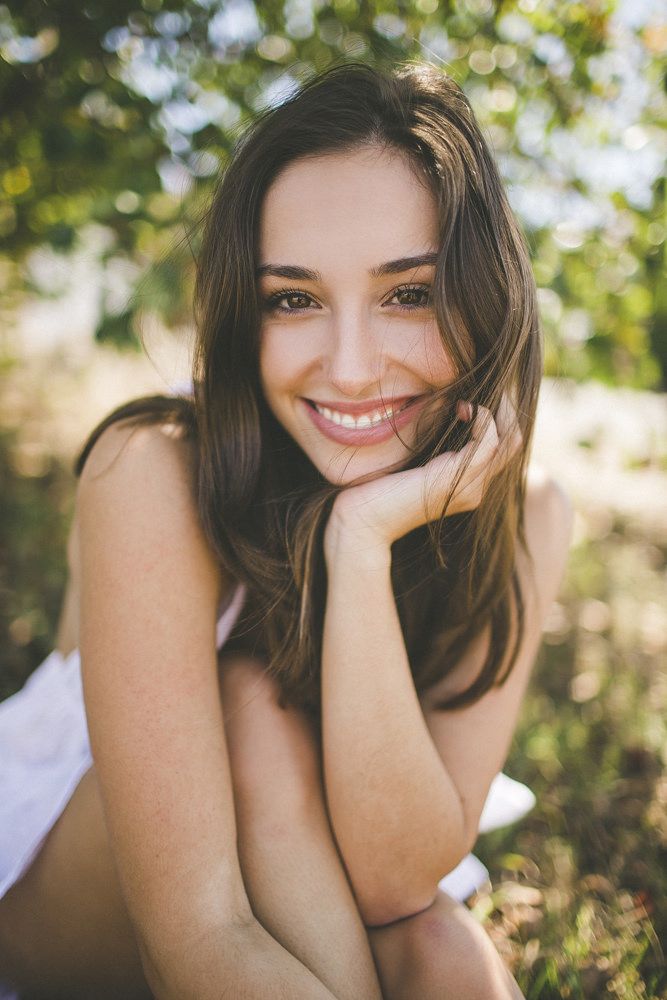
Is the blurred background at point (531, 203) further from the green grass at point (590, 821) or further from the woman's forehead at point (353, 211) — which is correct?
the woman's forehead at point (353, 211)

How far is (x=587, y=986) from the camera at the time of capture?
200 centimetres

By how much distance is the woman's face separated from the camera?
1.65 m

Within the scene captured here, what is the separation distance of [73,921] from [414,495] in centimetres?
124

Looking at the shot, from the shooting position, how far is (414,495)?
1.80m

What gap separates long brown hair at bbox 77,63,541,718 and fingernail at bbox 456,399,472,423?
18 millimetres

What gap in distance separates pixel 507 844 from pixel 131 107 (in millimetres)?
2788

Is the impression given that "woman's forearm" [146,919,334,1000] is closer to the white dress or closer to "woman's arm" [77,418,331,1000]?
"woman's arm" [77,418,331,1000]

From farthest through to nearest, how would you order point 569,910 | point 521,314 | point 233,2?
point 233,2 → point 569,910 → point 521,314

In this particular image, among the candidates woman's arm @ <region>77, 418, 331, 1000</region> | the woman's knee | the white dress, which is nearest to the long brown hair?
woman's arm @ <region>77, 418, 331, 1000</region>

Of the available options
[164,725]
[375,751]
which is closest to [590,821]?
[375,751]

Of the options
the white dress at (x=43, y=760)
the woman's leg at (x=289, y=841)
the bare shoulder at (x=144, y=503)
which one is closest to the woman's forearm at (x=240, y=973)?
the woman's leg at (x=289, y=841)

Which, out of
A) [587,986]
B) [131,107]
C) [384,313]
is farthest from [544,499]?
[131,107]

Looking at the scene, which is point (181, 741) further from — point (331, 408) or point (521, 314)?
point (521, 314)

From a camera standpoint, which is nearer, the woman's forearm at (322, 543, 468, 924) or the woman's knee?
the woman's knee
